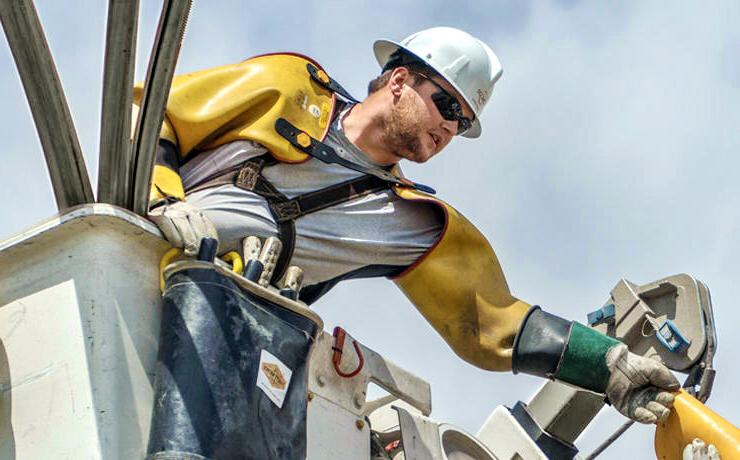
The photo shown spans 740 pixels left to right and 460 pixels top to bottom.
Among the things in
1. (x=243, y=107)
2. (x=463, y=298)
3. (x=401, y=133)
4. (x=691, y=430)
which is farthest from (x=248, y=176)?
(x=691, y=430)

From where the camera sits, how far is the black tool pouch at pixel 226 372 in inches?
152

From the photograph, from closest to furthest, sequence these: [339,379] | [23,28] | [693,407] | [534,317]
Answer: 1. [23,28]
2. [339,379]
3. [693,407]
4. [534,317]

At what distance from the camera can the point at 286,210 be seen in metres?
5.72

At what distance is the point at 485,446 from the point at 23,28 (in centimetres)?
255

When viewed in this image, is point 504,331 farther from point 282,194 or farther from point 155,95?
point 155,95

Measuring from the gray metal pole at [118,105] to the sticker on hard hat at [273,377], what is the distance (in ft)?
1.82

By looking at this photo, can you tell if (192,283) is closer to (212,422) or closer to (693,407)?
(212,422)

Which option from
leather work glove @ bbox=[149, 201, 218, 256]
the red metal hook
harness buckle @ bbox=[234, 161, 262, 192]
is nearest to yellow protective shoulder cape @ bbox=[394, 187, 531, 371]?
harness buckle @ bbox=[234, 161, 262, 192]

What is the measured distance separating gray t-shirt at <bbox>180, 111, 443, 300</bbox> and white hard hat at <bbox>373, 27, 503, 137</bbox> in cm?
44

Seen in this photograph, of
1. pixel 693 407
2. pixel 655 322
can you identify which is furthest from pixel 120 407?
pixel 655 322

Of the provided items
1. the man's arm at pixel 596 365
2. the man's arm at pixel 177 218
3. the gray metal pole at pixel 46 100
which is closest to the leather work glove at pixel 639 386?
the man's arm at pixel 596 365

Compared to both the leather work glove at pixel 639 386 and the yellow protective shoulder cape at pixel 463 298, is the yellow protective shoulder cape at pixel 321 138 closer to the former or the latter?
the yellow protective shoulder cape at pixel 463 298

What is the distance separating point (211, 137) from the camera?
5.70 metres

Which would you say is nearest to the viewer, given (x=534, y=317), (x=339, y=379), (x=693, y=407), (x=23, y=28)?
(x=23, y=28)
